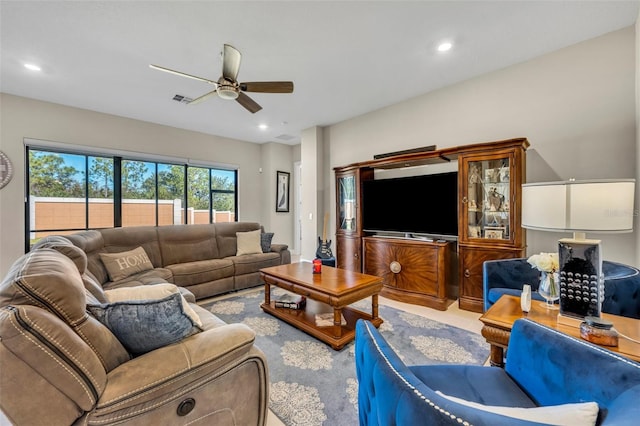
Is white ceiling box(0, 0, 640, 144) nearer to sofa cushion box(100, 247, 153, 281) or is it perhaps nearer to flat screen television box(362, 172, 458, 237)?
flat screen television box(362, 172, 458, 237)

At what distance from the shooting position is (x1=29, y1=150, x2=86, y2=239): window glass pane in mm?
4121

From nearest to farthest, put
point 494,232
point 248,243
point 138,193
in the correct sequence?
point 494,232 < point 248,243 < point 138,193

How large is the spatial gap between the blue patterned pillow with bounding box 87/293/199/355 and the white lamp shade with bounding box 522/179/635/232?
2.08 metres

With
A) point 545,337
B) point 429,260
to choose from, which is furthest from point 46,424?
point 429,260

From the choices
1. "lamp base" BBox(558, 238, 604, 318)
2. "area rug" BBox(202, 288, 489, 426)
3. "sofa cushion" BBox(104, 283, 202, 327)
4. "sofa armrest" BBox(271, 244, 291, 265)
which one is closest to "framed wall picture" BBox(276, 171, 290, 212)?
"sofa armrest" BBox(271, 244, 291, 265)

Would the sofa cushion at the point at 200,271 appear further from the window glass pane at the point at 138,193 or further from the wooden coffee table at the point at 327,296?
the window glass pane at the point at 138,193

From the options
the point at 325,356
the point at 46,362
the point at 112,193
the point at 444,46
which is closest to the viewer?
the point at 46,362

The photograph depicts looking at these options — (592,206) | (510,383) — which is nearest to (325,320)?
(510,383)

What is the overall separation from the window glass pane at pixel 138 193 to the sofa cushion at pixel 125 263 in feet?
6.73

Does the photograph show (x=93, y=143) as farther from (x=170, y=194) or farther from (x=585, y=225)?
(x=585, y=225)

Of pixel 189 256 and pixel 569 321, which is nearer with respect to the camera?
pixel 569 321

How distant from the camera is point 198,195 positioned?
591cm

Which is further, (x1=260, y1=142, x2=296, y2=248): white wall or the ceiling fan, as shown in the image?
(x1=260, y1=142, x2=296, y2=248): white wall

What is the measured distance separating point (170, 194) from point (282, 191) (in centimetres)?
249
